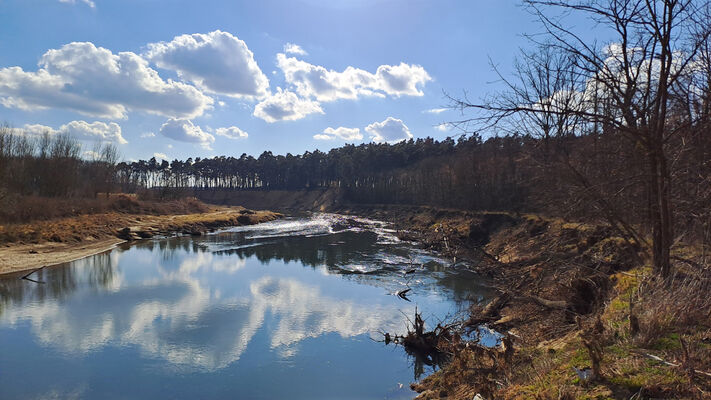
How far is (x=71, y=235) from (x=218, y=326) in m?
30.9

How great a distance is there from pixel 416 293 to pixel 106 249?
31.4 meters

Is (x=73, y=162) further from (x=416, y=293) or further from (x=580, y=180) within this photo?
(x=580, y=180)

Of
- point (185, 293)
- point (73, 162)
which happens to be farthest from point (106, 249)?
point (73, 162)

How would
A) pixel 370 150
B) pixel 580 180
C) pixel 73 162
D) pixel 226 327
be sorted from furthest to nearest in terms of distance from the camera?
pixel 370 150
pixel 73 162
pixel 226 327
pixel 580 180

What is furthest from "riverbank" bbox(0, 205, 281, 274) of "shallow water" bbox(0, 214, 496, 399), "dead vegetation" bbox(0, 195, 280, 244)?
"shallow water" bbox(0, 214, 496, 399)

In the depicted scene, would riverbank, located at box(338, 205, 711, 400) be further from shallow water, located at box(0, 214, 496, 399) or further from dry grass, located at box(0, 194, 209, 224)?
dry grass, located at box(0, 194, 209, 224)

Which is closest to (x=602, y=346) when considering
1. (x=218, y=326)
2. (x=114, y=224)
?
(x=218, y=326)

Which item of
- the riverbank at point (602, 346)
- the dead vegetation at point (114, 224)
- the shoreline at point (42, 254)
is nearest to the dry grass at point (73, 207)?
the dead vegetation at point (114, 224)

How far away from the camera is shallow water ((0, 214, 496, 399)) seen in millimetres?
11484

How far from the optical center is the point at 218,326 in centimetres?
1641

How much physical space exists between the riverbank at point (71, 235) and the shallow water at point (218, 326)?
298 cm

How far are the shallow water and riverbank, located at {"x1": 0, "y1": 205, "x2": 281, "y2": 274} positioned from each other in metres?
2.98

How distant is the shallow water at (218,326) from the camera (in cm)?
1148

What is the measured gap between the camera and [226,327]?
16312 mm
